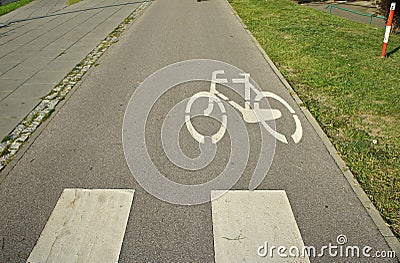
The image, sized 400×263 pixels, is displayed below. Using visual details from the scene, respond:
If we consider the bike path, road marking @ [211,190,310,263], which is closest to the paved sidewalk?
the bike path

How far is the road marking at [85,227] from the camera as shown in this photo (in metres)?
3.18

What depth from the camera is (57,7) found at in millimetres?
19250

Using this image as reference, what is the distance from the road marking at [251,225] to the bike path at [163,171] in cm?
3

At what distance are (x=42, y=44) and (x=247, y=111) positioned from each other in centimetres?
818

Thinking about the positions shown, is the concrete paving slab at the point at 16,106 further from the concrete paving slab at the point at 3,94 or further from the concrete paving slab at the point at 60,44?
the concrete paving slab at the point at 60,44

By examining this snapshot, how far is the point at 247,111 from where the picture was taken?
577 centimetres

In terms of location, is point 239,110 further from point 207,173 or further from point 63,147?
point 63,147

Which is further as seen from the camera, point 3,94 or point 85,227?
point 3,94

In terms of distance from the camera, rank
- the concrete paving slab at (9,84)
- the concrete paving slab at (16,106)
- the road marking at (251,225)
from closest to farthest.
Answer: the road marking at (251,225), the concrete paving slab at (16,106), the concrete paving slab at (9,84)

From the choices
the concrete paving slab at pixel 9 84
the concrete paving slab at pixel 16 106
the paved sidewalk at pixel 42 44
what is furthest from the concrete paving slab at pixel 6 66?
the concrete paving slab at pixel 16 106

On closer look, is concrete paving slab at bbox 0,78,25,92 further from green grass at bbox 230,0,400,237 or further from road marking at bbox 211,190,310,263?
green grass at bbox 230,0,400,237

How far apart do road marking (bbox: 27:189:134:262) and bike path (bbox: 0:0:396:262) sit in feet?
0.29

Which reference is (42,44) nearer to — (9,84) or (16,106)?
(9,84)

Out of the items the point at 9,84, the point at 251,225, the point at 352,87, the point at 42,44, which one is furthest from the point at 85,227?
the point at 42,44
